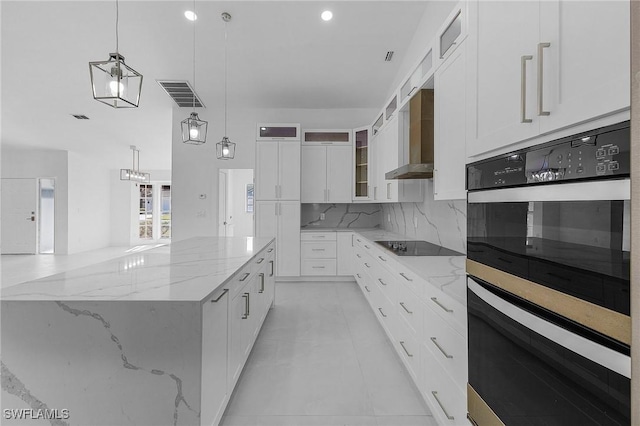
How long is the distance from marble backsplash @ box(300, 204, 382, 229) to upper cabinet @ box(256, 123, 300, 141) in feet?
4.42

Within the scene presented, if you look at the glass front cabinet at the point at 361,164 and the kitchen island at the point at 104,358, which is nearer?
the kitchen island at the point at 104,358

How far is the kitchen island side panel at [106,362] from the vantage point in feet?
4.15

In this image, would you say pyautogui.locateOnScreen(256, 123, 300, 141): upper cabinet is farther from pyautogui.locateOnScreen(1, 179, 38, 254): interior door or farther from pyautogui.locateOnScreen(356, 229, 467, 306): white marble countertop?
pyautogui.locateOnScreen(1, 179, 38, 254): interior door

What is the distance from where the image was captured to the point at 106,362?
4.21 feet

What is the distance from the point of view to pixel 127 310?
1.26m

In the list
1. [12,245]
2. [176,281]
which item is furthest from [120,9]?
[12,245]

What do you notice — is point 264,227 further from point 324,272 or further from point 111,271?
point 111,271

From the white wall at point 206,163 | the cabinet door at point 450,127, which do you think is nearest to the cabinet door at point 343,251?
the white wall at point 206,163

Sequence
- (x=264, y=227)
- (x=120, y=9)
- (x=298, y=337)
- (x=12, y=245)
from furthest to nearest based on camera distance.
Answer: (x=12, y=245) < (x=264, y=227) < (x=120, y=9) < (x=298, y=337)

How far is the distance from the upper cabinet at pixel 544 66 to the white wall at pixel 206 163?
15.7 ft

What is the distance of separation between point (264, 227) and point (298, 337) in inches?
98.1

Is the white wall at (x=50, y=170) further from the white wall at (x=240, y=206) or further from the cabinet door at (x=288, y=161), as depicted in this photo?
the cabinet door at (x=288, y=161)

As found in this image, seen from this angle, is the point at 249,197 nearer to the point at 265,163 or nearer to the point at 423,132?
the point at 265,163

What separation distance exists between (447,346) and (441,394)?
0.99ft
